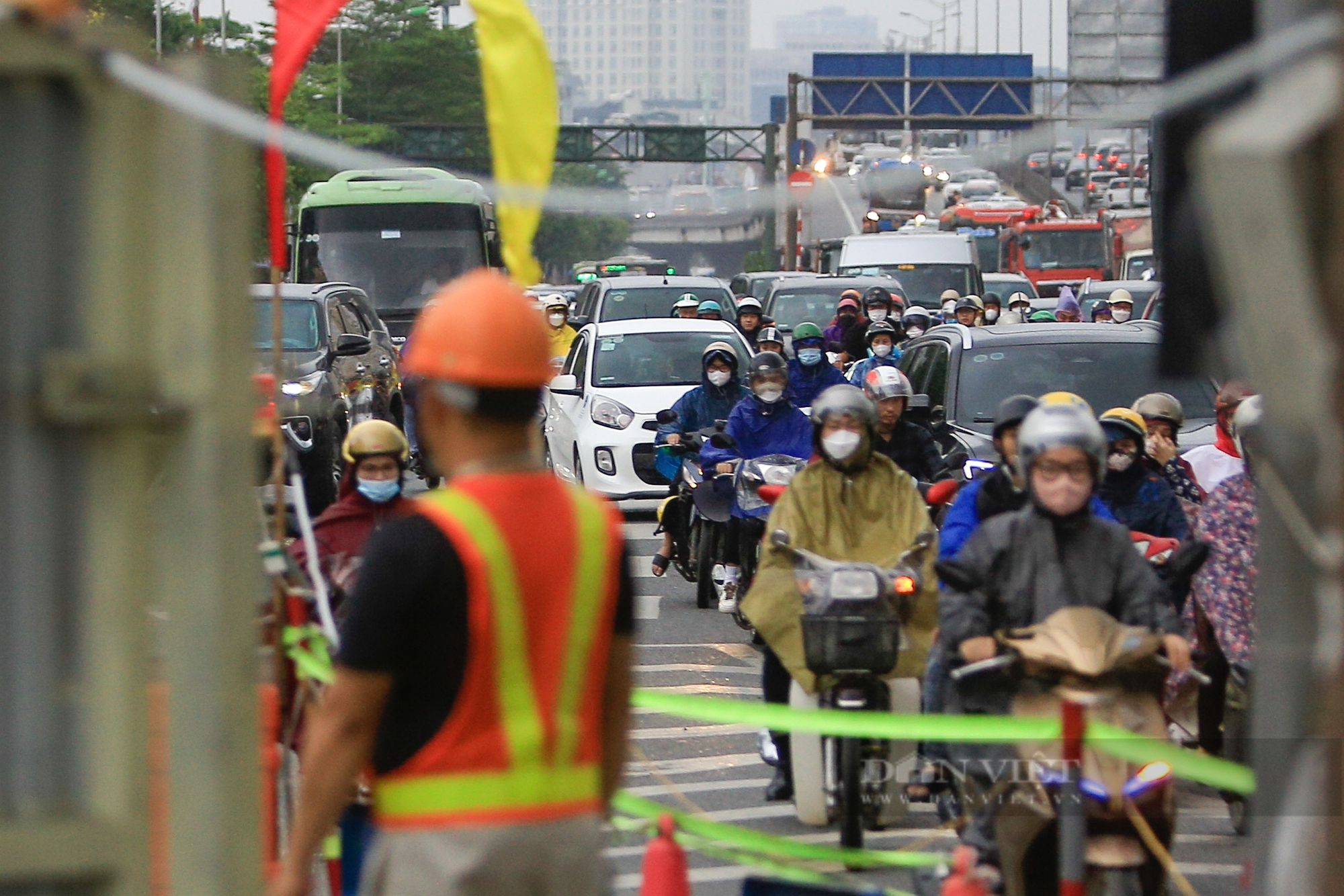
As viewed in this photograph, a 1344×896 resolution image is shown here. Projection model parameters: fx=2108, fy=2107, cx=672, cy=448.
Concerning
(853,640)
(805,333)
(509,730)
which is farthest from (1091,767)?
(805,333)

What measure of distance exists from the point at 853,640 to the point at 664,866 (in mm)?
2471

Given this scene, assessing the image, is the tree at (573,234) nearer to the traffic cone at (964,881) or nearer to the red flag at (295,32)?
the red flag at (295,32)

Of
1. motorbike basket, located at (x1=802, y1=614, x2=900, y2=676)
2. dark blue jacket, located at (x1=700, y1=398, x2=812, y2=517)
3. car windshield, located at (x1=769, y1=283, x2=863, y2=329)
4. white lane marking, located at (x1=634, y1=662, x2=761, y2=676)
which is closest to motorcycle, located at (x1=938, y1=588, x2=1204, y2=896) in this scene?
motorbike basket, located at (x1=802, y1=614, x2=900, y2=676)

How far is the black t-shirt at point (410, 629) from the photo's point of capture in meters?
3.24

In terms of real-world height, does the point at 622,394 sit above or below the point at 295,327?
below

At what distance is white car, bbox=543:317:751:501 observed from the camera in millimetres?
17297

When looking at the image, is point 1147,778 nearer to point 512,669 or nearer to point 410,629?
point 512,669

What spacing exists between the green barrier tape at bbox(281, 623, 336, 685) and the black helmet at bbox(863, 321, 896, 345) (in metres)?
12.7

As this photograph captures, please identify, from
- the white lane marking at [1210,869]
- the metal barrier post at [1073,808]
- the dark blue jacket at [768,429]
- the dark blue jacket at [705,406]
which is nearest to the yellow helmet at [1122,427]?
the white lane marking at [1210,869]

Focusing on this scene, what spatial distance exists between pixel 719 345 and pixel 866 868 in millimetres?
6904

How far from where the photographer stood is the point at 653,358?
59.9 feet

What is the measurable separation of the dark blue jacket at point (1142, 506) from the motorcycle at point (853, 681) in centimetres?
105

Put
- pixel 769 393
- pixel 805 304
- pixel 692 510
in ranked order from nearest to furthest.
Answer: pixel 769 393 → pixel 692 510 → pixel 805 304

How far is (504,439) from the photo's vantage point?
11.1ft
